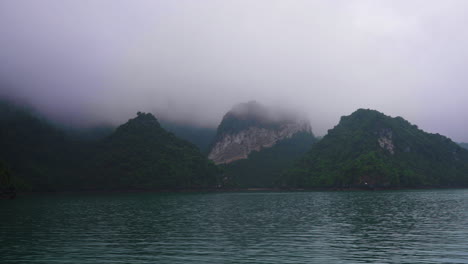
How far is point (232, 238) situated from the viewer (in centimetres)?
4691

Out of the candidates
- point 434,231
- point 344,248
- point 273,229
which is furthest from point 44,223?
point 434,231

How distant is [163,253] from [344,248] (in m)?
18.9

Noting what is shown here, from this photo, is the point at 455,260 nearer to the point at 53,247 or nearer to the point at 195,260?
the point at 195,260

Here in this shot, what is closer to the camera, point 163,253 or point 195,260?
point 195,260

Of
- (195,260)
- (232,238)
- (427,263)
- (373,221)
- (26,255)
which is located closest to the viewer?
(427,263)

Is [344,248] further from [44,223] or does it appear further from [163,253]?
[44,223]

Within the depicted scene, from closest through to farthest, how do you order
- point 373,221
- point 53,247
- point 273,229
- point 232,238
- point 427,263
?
point 427,263 < point 53,247 < point 232,238 < point 273,229 < point 373,221

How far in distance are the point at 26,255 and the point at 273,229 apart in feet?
103

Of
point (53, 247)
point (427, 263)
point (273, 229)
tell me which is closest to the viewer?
point (427, 263)

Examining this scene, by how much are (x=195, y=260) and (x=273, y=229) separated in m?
21.7

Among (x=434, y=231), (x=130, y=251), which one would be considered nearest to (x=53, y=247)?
(x=130, y=251)

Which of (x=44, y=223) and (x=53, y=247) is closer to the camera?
(x=53, y=247)

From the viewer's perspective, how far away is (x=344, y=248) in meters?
39.2

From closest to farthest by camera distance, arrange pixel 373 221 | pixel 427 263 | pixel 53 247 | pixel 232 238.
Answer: pixel 427 263, pixel 53 247, pixel 232 238, pixel 373 221
